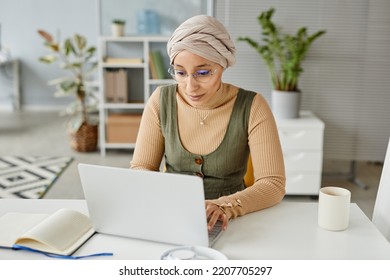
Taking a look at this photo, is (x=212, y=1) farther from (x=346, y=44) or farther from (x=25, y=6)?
(x=25, y=6)

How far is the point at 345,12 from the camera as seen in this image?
146 inches

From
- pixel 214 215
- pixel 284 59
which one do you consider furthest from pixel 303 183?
pixel 214 215

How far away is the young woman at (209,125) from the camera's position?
5.31ft

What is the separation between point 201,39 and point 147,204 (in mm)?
600

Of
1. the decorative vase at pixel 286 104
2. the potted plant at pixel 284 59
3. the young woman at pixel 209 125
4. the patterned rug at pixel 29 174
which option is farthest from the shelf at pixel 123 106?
the young woman at pixel 209 125

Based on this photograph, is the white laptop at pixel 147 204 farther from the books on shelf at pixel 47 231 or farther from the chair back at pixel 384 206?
the chair back at pixel 384 206

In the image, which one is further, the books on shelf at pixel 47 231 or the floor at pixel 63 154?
the floor at pixel 63 154

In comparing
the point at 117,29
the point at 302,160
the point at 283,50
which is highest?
the point at 117,29

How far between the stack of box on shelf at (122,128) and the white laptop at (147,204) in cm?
336

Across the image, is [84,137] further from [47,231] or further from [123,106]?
[47,231]

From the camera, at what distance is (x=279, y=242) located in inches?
50.9

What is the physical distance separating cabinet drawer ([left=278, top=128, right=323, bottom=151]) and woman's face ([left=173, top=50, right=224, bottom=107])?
5.92ft
